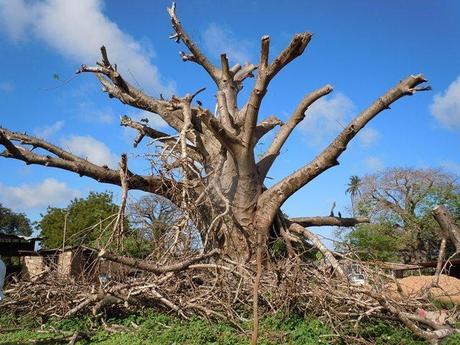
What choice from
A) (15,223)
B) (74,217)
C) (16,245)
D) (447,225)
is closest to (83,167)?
(447,225)

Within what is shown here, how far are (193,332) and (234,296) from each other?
1.08m

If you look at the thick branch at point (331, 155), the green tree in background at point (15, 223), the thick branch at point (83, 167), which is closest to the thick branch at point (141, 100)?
the thick branch at point (83, 167)

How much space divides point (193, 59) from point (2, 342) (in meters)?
7.99

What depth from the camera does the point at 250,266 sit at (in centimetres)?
730

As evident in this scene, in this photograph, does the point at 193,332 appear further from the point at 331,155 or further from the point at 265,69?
the point at 265,69

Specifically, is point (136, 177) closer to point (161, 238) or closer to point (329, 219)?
point (161, 238)

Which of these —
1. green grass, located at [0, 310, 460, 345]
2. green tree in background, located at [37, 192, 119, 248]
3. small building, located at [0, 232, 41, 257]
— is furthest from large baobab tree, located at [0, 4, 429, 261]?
green tree in background, located at [37, 192, 119, 248]

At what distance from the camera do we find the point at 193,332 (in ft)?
20.5

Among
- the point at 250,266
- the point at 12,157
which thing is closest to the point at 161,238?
the point at 250,266

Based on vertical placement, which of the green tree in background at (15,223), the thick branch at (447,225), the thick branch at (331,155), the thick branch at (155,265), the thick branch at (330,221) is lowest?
the thick branch at (155,265)

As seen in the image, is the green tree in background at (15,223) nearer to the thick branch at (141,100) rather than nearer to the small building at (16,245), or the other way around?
the small building at (16,245)

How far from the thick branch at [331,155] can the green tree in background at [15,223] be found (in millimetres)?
42052

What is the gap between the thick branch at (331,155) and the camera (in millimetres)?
8895

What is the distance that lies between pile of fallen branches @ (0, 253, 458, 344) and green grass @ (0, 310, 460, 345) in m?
0.14
